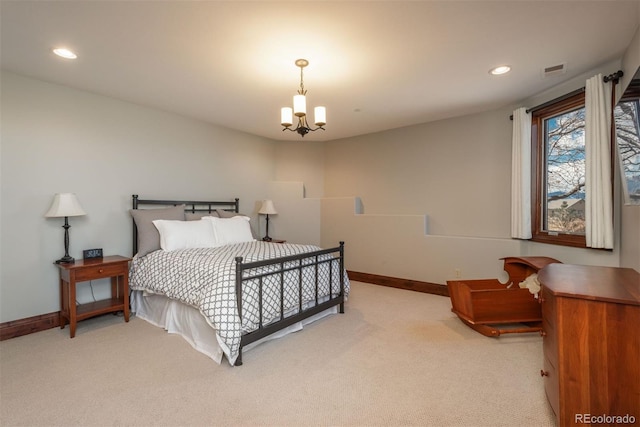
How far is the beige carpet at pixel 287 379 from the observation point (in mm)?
1791

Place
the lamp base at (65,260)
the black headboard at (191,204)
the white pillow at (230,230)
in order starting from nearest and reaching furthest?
the lamp base at (65,260) → the black headboard at (191,204) → the white pillow at (230,230)

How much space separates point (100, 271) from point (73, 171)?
1170 mm

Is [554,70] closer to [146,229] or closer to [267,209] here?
[267,209]

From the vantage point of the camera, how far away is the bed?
240 cm

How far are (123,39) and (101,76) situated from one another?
36.0 inches

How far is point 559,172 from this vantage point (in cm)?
338

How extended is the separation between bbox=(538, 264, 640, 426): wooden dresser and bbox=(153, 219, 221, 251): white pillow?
132 inches

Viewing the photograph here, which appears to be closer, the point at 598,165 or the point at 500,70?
the point at 598,165

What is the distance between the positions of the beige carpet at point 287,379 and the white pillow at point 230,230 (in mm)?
1273

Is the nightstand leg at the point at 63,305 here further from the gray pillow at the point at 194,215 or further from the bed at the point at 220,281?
the gray pillow at the point at 194,215

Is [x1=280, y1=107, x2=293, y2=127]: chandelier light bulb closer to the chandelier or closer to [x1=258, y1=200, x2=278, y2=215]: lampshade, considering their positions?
the chandelier

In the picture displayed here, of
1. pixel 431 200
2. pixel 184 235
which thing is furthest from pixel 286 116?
pixel 431 200

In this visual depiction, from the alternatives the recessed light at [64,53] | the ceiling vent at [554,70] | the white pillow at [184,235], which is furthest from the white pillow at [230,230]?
the ceiling vent at [554,70]

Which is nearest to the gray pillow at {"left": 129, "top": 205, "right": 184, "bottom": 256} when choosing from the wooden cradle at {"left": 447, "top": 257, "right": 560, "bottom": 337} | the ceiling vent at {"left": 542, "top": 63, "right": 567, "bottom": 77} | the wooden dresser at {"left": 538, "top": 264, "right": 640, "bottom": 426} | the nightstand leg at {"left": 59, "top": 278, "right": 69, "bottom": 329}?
the nightstand leg at {"left": 59, "top": 278, "right": 69, "bottom": 329}
